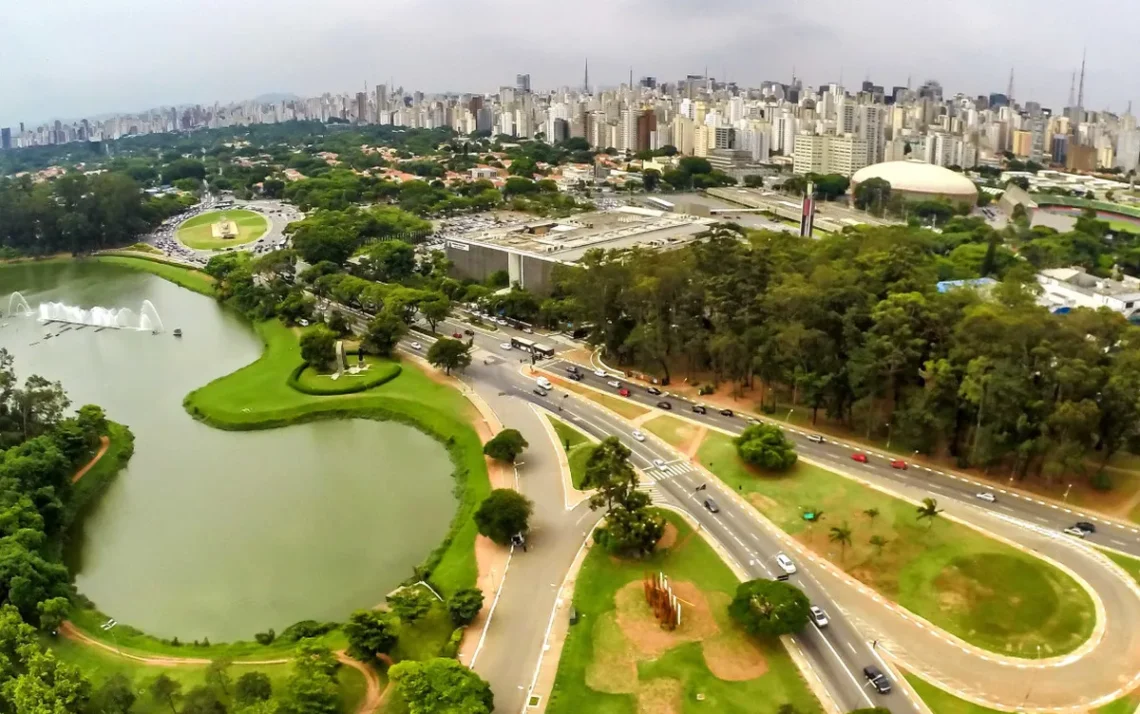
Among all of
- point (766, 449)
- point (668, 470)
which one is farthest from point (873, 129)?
point (668, 470)

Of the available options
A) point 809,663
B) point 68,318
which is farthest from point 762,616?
point 68,318

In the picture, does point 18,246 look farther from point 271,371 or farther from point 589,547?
point 589,547

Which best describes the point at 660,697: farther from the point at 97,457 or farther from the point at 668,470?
the point at 97,457

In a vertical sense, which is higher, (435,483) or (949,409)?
(949,409)

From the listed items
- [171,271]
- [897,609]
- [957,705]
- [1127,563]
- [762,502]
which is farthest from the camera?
[171,271]

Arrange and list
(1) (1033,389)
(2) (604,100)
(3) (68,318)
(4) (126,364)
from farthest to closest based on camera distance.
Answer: (2) (604,100), (3) (68,318), (4) (126,364), (1) (1033,389)

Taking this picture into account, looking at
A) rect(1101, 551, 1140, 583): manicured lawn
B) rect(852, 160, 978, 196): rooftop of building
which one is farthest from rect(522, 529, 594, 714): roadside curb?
rect(852, 160, 978, 196): rooftop of building
